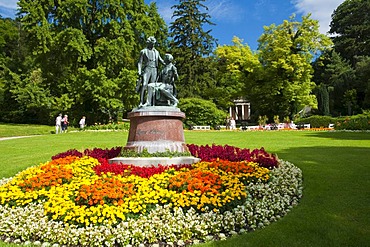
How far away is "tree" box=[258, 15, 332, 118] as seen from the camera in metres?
36.9

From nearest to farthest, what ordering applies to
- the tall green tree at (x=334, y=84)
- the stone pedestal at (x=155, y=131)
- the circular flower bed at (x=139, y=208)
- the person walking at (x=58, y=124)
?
the circular flower bed at (x=139, y=208) < the stone pedestal at (x=155, y=131) < the person walking at (x=58, y=124) < the tall green tree at (x=334, y=84)

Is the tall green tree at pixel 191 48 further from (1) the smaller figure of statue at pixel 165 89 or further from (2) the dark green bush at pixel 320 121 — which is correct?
(1) the smaller figure of statue at pixel 165 89

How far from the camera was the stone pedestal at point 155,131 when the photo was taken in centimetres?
970

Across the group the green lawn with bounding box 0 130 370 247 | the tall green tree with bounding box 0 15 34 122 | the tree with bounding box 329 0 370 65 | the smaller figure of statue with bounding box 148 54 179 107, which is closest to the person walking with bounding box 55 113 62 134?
the tall green tree with bounding box 0 15 34 122

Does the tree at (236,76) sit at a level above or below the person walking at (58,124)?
above

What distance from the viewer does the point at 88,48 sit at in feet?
103

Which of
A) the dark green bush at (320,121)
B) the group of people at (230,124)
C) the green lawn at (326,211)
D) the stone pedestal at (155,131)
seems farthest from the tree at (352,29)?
the stone pedestal at (155,131)

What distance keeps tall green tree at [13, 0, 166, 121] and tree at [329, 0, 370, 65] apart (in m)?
36.3

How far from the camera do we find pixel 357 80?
4722 centimetres

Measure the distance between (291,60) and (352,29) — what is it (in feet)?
84.4

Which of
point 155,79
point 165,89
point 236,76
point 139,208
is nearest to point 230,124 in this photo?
point 236,76

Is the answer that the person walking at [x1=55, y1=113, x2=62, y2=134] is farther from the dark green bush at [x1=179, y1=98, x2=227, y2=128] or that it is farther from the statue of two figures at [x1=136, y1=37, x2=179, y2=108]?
the statue of two figures at [x1=136, y1=37, x2=179, y2=108]

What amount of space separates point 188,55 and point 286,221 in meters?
35.8

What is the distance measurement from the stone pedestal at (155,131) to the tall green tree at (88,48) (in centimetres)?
2122
